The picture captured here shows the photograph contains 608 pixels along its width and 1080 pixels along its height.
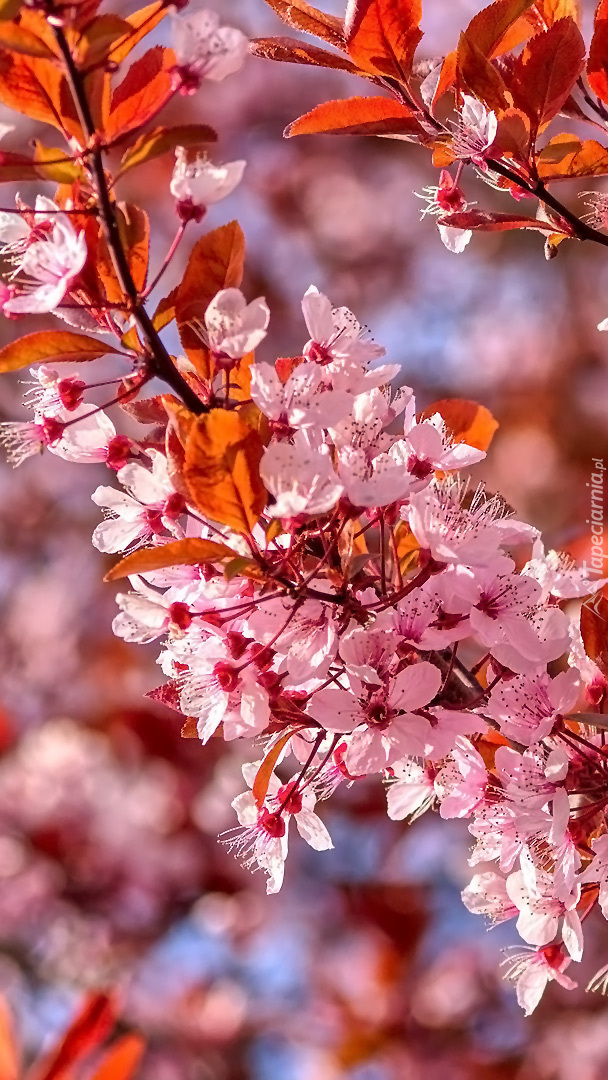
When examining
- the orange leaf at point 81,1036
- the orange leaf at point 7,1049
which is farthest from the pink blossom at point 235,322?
the orange leaf at point 7,1049

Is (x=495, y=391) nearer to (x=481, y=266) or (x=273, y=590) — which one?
(x=481, y=266)

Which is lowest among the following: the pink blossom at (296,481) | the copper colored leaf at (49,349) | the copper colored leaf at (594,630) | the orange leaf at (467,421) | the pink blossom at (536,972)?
the pink blossom at (536,972)

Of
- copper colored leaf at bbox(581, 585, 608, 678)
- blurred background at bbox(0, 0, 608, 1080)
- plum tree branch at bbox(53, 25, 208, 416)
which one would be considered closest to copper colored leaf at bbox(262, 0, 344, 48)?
plum tree branch at bbox(53, 25, 208, 416)

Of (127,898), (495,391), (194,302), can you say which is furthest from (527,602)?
(495,391)

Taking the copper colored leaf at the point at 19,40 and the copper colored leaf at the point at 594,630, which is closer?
the copper colored leaf at the point at 19,40

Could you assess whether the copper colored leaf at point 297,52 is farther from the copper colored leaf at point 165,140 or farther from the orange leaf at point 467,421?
the orange leaf at point 467,421

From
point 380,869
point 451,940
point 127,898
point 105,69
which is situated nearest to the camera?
point 105,69
